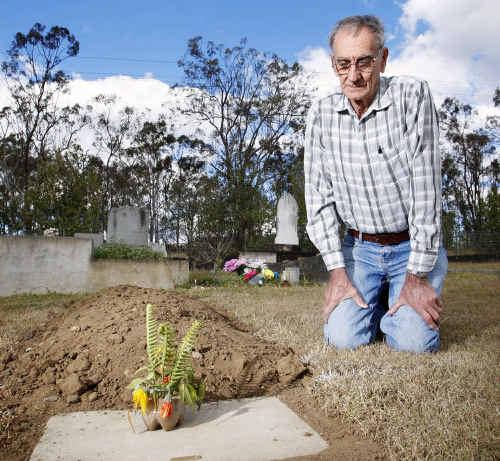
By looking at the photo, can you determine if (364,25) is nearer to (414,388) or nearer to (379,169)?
(379,169)

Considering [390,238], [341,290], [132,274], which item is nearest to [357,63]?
[390,238]

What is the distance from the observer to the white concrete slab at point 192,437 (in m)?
2.06

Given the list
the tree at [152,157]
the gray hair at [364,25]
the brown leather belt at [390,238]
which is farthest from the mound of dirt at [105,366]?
the tree at [152,157]

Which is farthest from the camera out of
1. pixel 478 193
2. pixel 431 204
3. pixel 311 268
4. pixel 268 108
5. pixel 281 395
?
pixel 478 193

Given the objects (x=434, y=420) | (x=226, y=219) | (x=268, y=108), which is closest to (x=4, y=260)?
(x=434, y=420)

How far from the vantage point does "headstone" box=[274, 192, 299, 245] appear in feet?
46.3

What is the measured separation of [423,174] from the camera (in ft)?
10.8

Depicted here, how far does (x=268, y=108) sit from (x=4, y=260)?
64.5ft

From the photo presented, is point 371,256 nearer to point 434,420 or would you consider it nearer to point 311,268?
point 434,420

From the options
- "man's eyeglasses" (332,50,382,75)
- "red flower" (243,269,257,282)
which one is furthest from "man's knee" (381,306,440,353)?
"red flower" (243,269,257,282)

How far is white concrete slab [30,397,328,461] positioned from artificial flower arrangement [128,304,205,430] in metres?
0.08

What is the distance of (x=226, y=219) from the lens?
19.9m

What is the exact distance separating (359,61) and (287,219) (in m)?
11.0

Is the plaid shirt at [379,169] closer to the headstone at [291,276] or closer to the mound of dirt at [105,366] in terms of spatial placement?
the mound of dirt at [105,366]
